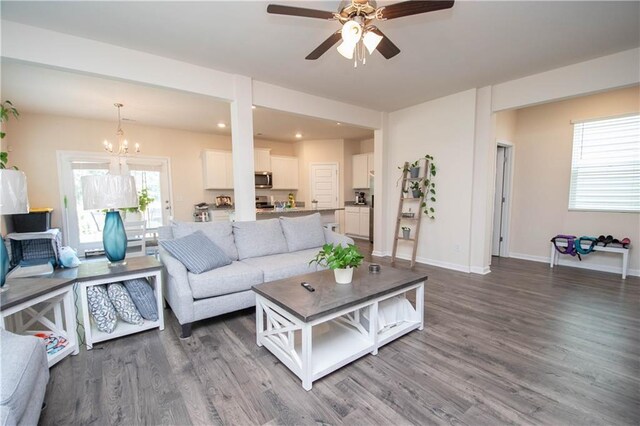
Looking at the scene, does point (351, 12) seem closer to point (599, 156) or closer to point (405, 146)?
point (405, 146)

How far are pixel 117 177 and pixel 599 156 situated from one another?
20.1 feet

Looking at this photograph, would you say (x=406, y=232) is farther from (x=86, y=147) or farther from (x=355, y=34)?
(x=86, y=147)

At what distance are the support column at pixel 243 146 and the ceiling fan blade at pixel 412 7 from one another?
2.19 meters

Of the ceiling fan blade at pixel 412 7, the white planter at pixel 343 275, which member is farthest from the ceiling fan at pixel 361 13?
the white planter at pixel 343 275

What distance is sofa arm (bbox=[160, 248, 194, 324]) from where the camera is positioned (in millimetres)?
2285

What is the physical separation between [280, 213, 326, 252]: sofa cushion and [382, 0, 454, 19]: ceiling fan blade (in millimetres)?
2398

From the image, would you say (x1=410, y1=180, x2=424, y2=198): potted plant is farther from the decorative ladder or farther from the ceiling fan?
the ceiling fan

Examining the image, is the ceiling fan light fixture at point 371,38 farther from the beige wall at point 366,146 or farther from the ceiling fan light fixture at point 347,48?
the beige wall at point 366,146

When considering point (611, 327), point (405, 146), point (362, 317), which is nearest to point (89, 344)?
point (362, 317)

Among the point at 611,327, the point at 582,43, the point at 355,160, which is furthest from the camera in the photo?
the point at 355,160

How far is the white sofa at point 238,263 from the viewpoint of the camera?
2.36 m

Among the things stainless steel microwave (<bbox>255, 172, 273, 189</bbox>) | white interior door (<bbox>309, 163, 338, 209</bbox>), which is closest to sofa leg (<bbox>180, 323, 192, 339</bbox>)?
stainless steel microwave (<bbox>255, 172, 273, 189</bbox>)

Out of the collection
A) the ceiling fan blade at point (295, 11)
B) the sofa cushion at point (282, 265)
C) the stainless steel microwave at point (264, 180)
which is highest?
the ceiling fan blade at point (295, 11)

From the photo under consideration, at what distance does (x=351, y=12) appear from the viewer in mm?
1898
